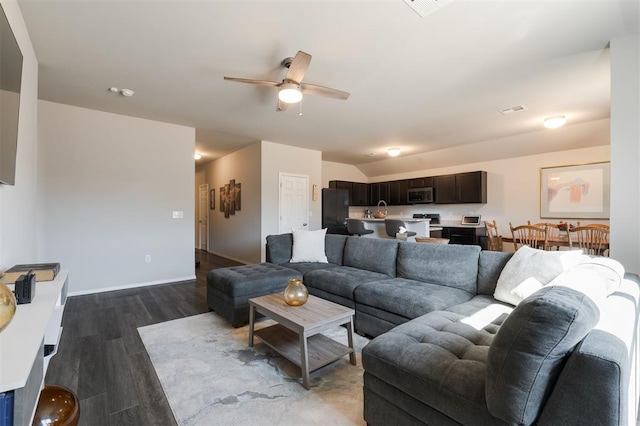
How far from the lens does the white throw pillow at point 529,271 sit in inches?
79.4

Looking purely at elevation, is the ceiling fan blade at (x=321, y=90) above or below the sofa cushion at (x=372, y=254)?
above

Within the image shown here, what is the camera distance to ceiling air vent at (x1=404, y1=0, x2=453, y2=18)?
77.2 inches

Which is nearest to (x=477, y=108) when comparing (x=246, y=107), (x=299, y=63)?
(x=299, y=63)

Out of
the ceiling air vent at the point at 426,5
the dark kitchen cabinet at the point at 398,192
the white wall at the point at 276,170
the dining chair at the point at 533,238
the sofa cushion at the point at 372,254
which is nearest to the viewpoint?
the ceiling air vent at the point at 426,5

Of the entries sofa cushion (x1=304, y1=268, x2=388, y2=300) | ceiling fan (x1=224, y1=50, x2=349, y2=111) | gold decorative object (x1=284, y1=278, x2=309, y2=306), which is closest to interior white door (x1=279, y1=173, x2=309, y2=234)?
sofa cushion (x1=304, y1=268, x2=388, y2=300)

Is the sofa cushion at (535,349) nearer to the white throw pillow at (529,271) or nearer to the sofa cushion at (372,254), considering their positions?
the white throw pillow at (529,271)

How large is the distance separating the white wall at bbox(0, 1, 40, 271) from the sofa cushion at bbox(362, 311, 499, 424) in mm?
2345

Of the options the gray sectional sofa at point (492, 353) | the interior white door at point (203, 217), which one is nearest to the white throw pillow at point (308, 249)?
the gray sectional sofa at point (492, 353)

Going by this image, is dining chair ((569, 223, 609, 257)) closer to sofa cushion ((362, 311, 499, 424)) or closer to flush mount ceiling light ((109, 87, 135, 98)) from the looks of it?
sofa cushion ((362, 311, 499, 424))

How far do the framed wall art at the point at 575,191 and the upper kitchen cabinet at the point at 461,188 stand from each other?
1.09 m

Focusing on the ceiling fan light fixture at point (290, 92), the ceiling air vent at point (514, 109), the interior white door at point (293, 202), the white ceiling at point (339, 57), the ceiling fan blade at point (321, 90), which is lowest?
the interior white door at point (293, 202)

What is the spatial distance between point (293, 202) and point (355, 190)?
285cm

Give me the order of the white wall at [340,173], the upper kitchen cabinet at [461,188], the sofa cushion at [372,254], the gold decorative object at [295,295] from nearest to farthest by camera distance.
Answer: the gold decorative object at [295,295] < the sofa cushion at [372,254] < the upper kitchen cabinet at [461,188] < the white wall at [340,173]

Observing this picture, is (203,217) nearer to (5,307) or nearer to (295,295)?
(295,295)
